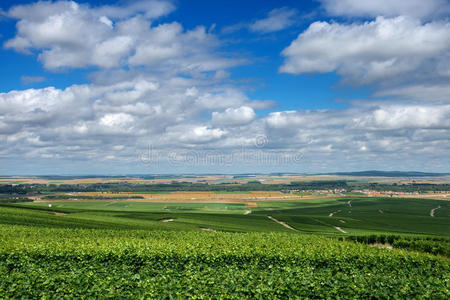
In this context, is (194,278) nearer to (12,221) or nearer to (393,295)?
(393,295)

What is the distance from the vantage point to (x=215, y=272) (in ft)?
61.0

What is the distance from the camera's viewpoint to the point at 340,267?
22062 millimetres

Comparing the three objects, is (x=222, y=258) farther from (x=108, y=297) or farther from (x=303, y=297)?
(x=108, y=297)

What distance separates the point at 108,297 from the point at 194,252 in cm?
936

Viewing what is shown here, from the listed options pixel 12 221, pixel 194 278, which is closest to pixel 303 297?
pixel 194 278

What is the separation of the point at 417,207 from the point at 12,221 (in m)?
138

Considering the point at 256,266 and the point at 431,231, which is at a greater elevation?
the point at 256,266

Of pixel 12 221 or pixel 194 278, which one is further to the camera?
pixel 12 221

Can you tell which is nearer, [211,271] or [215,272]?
[215,272]

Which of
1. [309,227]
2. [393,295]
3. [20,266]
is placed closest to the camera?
[393,295]

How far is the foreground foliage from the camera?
14766 mm

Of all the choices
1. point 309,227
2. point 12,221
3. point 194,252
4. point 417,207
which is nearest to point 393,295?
point 194,252

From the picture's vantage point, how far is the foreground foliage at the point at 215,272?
1477 cm

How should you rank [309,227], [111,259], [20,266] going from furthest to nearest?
Answer: 1. [309,227]
2. [111,259]
3. [20,266]
